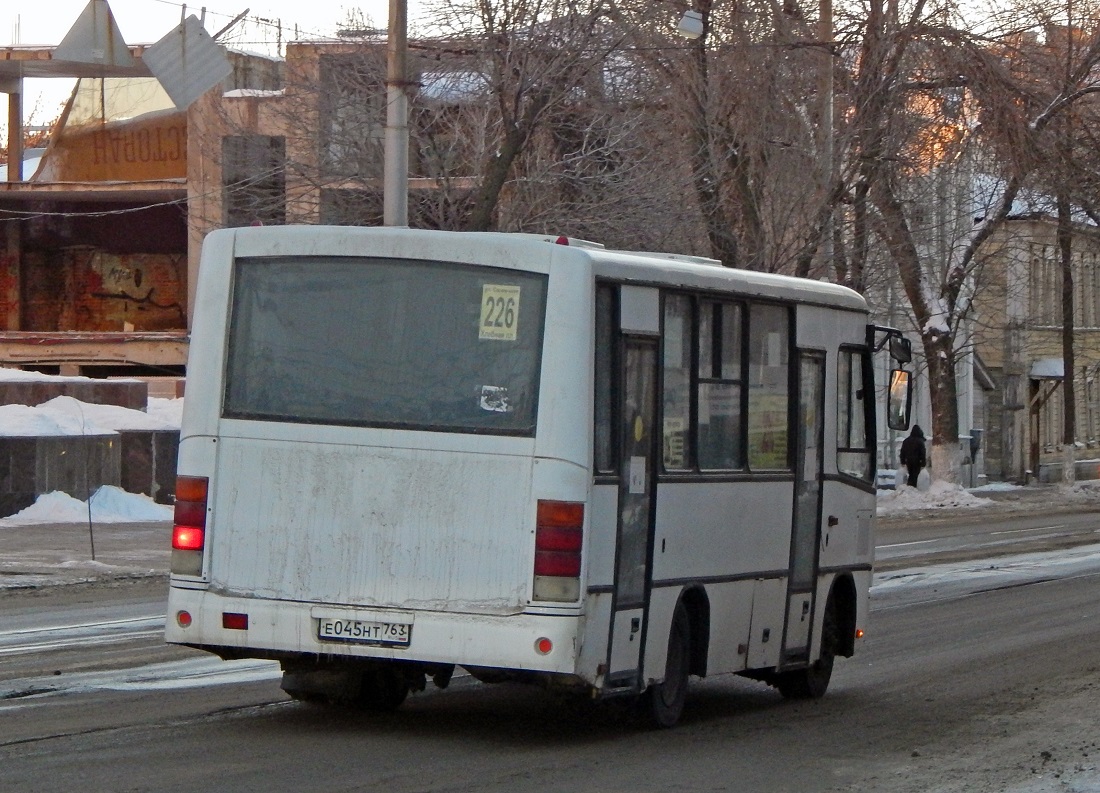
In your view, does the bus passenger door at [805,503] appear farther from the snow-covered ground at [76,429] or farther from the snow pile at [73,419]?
the snow pile at [73,419]

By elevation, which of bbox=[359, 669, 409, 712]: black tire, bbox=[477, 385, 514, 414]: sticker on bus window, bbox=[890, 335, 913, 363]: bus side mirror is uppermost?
bbox=[890, 335, 913, 363]: bus side mirror

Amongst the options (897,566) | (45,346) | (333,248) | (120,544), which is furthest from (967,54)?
(45,346)

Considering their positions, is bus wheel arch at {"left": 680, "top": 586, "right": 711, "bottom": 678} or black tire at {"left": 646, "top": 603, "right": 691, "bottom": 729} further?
bus wheel arch at {"left": 680, "top": 586, "right": 711, "bottom": 678}

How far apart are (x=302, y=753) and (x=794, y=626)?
3366 millimetres

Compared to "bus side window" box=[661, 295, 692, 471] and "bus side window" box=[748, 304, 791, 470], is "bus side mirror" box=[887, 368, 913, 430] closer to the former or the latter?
"bus side window" box=[748, 304, 791, 470]

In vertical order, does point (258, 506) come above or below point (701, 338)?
below

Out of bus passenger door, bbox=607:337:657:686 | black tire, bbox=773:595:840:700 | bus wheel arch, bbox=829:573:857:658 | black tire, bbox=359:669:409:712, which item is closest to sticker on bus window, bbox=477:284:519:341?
bus passenger door, bbox=607:337:657:686

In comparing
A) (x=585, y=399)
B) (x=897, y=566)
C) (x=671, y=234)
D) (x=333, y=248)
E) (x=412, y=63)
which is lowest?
(x=897, y=566)

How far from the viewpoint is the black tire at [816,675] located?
1073 cm

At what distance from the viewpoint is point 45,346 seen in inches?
1885

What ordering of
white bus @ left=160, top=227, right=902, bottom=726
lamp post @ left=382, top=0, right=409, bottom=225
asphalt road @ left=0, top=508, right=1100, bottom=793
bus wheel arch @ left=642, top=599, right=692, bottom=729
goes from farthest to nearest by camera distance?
lamp post @ left=382, top=0, right=409, bottom=225 < bus wheel arch @ left=642, top=599, right=692, bottom=729 < white bus @ left=160, top=227, right=902, bottom=726 < asphalt road @ left=0, top=508, right=1100, bottom=793

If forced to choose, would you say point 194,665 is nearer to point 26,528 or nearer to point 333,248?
point 333,248

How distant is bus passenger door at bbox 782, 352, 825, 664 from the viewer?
10.0 m


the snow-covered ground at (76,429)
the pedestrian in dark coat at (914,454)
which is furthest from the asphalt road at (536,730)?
the pedestrian in dark coat at (914,454)
